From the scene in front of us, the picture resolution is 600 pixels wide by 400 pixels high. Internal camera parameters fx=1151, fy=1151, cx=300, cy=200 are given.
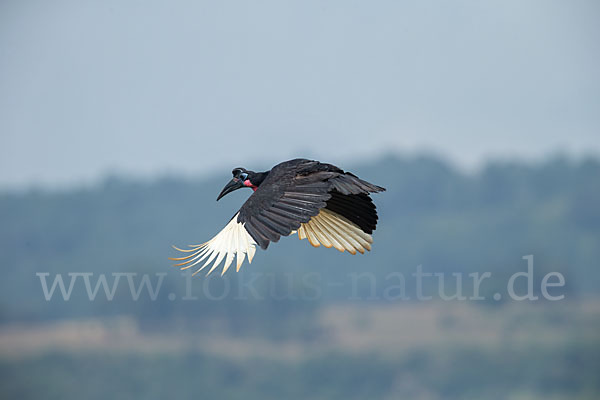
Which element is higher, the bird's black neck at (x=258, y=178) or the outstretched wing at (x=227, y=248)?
the bird's black neck at (x=258, y=178)

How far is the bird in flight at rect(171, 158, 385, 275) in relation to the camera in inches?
560

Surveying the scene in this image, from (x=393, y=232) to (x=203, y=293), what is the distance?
2676 cm

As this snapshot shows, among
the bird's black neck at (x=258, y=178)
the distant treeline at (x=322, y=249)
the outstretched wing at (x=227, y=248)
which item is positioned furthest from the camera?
the distant treeline at (x=322, y=249)

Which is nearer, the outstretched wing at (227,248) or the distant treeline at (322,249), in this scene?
the outstretched wing at (227,248)

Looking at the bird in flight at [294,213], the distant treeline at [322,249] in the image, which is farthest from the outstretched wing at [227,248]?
the distant treeline at [322,249]

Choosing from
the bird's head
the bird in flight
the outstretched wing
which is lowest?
the outstretched wing

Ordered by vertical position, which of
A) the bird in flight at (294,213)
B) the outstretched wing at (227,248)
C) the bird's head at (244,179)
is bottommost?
the outstretched wing at (227,248)

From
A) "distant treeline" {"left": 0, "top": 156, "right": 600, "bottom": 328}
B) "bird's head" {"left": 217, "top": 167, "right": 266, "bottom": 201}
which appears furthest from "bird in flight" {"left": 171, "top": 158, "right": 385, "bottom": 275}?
"distant treeline" {"left": 0, "top": 156, "right": 600, "bottom": 328}

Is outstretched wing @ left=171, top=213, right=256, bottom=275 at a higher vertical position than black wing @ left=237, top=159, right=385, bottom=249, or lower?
lower

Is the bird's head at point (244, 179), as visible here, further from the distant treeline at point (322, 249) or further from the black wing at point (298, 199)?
the distant treeline at point (322, 249)

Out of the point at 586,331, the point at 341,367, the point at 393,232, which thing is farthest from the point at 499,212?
the point at 341,367

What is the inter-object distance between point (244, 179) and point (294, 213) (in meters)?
2.85

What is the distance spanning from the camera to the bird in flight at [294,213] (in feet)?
46.7

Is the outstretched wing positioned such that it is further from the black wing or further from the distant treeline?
the distant treeline
